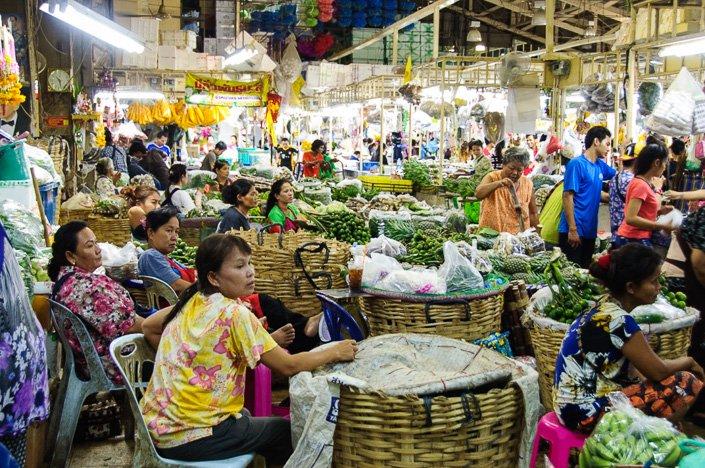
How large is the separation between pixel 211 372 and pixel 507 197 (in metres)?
4.94

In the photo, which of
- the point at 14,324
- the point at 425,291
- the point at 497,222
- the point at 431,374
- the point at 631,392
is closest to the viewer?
the point at 14,324

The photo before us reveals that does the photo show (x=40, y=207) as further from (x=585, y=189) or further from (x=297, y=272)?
(x=585, y=189)

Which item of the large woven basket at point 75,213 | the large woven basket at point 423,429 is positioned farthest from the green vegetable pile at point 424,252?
the large woven basket at point 75,213

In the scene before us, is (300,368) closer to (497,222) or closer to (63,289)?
(63,289)

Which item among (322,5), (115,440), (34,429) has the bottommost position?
(115,440)

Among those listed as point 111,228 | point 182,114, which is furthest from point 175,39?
point 111,228

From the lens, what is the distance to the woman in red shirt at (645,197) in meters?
6.45

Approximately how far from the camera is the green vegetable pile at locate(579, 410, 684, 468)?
8.09 feet

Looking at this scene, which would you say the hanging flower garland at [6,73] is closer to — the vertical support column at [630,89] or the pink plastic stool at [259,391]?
the pink plastic stool at [259,391]

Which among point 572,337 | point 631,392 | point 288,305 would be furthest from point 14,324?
point 288,305

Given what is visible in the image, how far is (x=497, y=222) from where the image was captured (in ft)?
25.0

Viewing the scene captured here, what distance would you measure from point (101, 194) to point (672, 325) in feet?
29.0

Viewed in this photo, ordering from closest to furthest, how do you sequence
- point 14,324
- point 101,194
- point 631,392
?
1. point 14,324
2. point 631,392
3. point 101,194

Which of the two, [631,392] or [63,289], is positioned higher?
[63,289]
